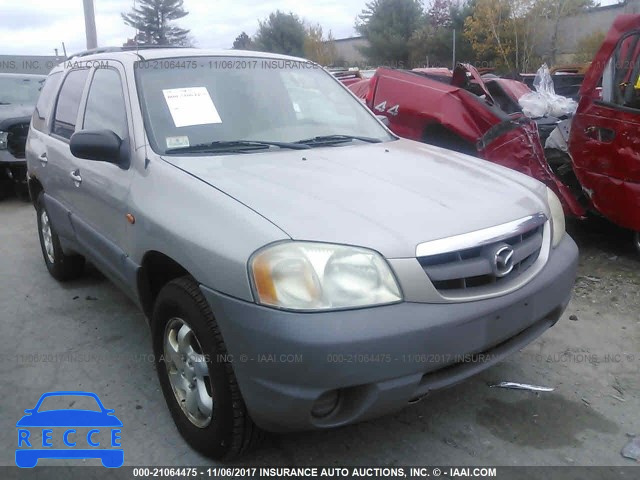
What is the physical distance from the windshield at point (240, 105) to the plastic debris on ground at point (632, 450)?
6.56 feet

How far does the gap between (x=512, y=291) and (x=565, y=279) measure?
0.46 m

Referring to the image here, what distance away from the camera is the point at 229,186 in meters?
2.37

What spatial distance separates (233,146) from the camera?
2.90 metres

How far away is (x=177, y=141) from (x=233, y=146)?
271mm

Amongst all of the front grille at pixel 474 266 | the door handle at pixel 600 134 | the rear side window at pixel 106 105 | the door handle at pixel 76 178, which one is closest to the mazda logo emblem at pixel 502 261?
the front grille at pixel 474 266

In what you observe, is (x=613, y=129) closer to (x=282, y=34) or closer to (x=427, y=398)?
(x=427, y=398)

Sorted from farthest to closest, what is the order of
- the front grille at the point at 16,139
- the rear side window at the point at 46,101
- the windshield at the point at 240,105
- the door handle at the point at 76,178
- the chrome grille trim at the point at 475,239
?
the front grille at the point at 16,139 → the rear side window at the point at 46,101 → the door handle at the point at 76,178 → the windshield at the point at 240,105 → the chrome grille trim at the point at 475,239

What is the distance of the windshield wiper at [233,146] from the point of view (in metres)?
2.82

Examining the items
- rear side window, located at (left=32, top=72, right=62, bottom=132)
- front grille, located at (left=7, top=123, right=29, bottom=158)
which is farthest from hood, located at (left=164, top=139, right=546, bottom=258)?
front grille, located at (left=7, top=123, right=29, bottom=158)

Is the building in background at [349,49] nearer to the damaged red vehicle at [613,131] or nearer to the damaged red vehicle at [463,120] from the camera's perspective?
the damaged red vehicle at [463,120]

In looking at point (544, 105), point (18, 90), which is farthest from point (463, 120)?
point (18, 90)

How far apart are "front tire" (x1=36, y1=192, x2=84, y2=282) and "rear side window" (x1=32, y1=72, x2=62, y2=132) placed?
53cm

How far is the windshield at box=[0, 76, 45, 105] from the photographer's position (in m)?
8.82

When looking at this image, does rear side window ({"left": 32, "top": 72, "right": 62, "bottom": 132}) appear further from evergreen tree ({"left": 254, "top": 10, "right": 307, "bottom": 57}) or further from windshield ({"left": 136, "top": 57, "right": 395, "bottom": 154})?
evergreen tree ({"left": 254, "top": 10, "right": 307, "bottom": 57})
